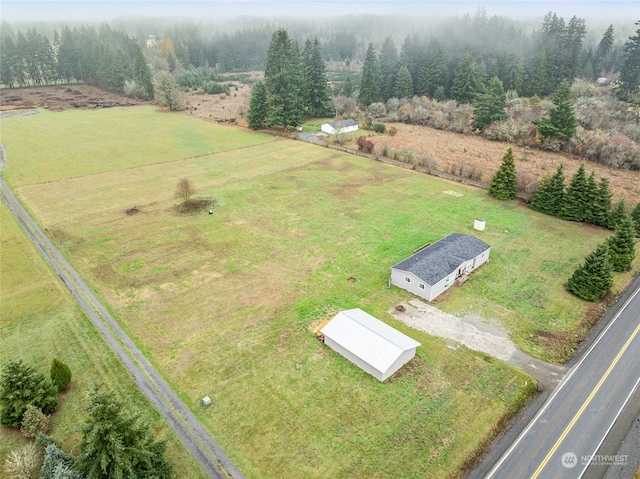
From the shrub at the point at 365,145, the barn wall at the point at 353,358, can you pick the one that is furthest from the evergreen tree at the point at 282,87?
the barn wall at the point at 353,358

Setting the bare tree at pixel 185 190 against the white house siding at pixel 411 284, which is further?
the bare tree at pixel 185 190

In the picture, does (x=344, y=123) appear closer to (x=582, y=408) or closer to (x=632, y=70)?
(x=632, y=70)

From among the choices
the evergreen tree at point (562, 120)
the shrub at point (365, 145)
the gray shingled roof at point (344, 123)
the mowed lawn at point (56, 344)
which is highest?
the evergreen tree at point (562, 120)

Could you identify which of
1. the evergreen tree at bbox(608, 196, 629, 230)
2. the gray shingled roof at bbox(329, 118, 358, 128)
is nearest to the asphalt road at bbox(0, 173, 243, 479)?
the evergreen tree at bbox(608, 196, 629, 230)

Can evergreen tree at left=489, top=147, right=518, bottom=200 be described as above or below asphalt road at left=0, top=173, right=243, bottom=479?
above

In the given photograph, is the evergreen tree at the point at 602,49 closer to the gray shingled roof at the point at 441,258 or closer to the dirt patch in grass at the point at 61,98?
the gray shingled roof at the point at 441,258

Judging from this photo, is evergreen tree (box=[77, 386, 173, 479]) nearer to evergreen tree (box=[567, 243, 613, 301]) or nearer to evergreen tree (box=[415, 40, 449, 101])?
evergreen tree (box=[567, 243, 613, 301])

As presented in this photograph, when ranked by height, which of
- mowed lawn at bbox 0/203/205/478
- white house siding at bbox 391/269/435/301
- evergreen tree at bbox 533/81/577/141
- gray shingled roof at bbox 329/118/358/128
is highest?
evergreen tree at bbox 533/81/577/141

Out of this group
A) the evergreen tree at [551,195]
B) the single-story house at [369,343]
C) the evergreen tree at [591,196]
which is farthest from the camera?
the evergreen tree at [551,195]
